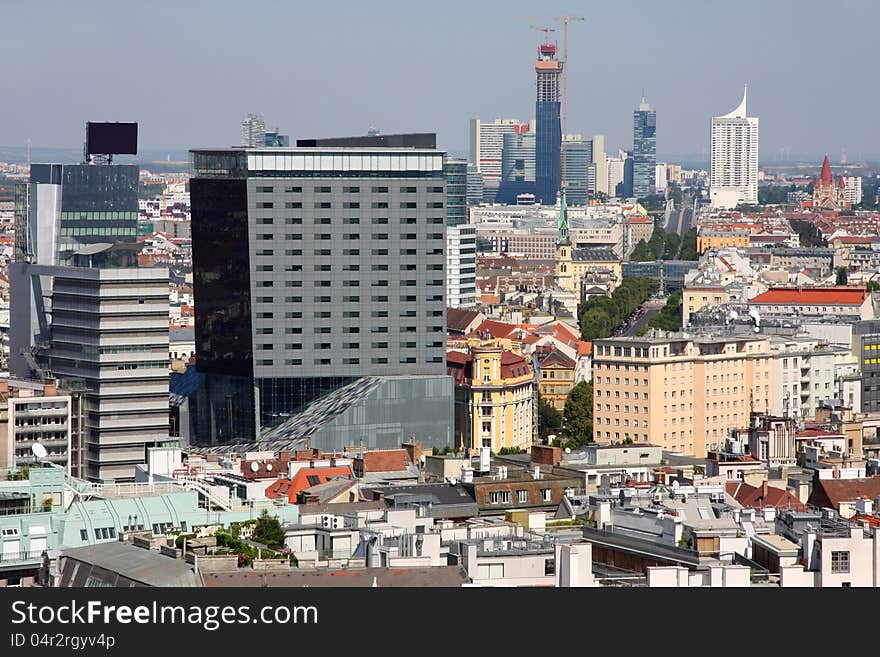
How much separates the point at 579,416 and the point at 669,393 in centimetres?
470

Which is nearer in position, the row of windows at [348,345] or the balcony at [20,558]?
the balcony at [20,558]

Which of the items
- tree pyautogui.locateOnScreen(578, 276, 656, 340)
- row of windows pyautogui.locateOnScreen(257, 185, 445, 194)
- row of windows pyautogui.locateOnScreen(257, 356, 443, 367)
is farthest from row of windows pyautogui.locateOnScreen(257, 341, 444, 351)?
tree pyautogui.locateOnScreen(578, 276, 656, 340)

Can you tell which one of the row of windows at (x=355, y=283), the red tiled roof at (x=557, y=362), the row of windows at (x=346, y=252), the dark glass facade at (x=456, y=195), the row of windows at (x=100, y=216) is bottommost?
the red tiled roof at (x=557, y=362)

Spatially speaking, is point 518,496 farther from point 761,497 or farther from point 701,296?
point 701,296

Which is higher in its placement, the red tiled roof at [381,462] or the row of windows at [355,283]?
the row of windows at [355,283]

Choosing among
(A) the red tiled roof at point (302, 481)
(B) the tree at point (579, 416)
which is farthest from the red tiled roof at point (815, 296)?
(A) the red tiled roof at point (302, 481)

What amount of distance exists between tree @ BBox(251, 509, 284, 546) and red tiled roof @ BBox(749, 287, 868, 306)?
3077 inches

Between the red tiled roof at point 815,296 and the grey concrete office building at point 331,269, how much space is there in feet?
128

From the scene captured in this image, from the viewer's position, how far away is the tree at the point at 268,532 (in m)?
42.7

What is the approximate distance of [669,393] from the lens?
88.2 m

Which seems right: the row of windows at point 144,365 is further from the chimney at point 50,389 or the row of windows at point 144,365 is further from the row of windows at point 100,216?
the row of windows at point 100,216

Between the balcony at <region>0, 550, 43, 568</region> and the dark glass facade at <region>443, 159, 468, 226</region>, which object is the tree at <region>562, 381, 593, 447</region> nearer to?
the balcony at <region>0, 550, 43, 568</region>

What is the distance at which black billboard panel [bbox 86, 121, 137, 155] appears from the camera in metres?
88.4
